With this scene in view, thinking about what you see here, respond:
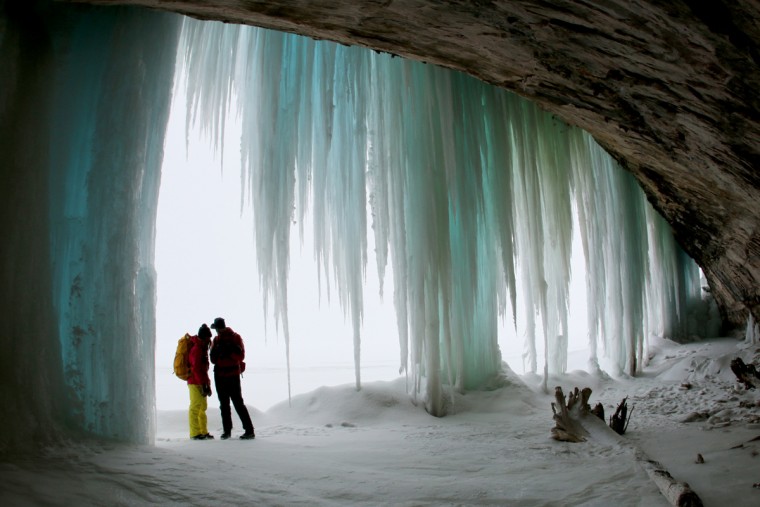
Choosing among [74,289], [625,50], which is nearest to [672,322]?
[625,50]

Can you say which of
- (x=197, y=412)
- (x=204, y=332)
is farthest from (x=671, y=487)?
(x=204, y=332)

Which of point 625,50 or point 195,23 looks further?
point 195,23

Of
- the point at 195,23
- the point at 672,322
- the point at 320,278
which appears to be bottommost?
the point at 672,322

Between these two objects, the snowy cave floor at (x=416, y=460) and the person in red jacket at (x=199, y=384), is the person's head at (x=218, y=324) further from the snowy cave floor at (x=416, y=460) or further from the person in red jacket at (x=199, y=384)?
the snowy cave floor at (x=416, y=460)

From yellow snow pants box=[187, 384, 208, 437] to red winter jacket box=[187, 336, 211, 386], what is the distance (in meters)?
0.05

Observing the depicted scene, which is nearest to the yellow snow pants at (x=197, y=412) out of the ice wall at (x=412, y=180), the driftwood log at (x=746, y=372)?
the ice wall at (x=412, y=180)

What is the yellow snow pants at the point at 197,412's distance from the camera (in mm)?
4211

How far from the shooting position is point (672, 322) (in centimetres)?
815

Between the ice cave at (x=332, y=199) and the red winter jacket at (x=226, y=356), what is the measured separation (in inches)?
24.9

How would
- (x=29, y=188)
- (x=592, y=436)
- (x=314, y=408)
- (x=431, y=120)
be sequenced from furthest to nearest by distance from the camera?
1. (x=314, y=408)
2. (x=431, y=120)
3. (x=592, y=436)
4. (x=29, y=188)

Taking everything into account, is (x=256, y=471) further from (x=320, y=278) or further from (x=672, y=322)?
(x=672, y=322)

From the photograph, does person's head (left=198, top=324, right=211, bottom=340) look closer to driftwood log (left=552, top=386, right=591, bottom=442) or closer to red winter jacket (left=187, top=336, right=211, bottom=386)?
red winter jacket (left=187, top=336, right=211, bottom=386)

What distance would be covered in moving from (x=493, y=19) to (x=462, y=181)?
313 cm

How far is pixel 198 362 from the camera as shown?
14.1ft
